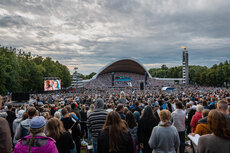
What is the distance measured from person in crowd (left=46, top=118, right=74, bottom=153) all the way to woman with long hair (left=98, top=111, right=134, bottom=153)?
68cm

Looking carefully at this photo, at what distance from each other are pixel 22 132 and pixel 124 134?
94.8 inches

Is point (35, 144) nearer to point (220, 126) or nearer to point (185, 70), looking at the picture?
point (220, 126)

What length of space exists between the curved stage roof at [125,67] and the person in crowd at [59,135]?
62056mm

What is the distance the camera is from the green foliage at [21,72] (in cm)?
2450

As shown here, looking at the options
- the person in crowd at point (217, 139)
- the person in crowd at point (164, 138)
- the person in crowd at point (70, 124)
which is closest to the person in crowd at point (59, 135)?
the person in crowd at point (70, 124)

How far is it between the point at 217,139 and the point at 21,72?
121 ft

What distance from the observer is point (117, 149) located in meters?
2.30

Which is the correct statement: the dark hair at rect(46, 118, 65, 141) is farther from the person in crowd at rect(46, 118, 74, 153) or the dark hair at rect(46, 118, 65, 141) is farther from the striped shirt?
the striped shirt

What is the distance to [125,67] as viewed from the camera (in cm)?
7256

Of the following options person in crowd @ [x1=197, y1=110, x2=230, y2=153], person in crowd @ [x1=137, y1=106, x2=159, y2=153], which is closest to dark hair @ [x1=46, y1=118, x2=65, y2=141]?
person in crowd @ [x1=137, y1=106, x2=159, y2=153]

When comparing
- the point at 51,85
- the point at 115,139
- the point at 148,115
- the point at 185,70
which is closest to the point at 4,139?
the point at 115,139

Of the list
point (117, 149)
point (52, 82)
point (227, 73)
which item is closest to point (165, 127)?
point (117, 149)

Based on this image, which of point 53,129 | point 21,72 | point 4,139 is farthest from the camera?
point 21,72

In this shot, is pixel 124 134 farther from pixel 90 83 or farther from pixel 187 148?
pixel 90 83
